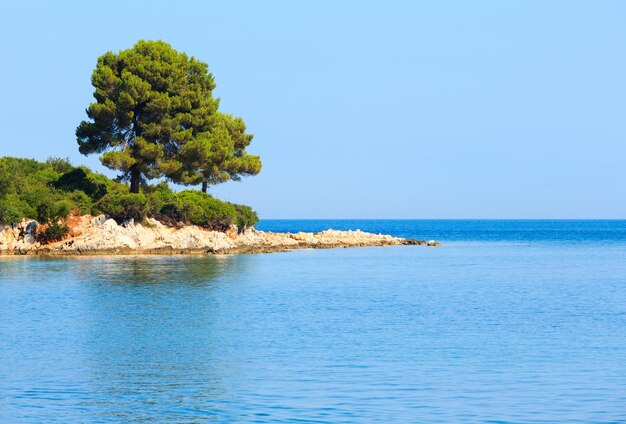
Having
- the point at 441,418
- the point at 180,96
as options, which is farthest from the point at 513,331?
the point at 180,96

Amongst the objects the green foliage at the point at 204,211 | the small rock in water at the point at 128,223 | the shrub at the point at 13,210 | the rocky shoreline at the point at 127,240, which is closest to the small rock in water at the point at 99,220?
the rocky shoreline at the point at 127,240

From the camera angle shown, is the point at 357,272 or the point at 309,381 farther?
the point at 357,272

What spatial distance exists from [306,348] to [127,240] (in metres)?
45.3

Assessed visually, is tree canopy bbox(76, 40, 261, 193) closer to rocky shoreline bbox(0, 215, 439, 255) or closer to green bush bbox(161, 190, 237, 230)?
green bush bbox(161, 190, 237, 230)

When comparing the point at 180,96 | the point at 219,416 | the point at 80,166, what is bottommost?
the point at 219,416

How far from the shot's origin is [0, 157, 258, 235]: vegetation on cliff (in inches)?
2562

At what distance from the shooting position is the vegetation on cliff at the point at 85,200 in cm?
6506

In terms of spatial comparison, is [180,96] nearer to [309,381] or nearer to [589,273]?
[589,273]

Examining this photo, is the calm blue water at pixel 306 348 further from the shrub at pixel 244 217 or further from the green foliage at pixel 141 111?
the shrub at pixel 244 217

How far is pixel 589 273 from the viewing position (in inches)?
2157

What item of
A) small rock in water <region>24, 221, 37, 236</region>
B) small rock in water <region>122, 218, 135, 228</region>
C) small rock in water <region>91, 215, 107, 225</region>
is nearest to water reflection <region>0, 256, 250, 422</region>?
small rock in water <region>24, 221, 37, 236</region>

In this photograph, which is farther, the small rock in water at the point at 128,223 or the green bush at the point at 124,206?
the small rock in water at the point at 128,223

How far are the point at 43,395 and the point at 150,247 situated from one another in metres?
51.3

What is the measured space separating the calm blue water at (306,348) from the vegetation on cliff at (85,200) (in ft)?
55.1
